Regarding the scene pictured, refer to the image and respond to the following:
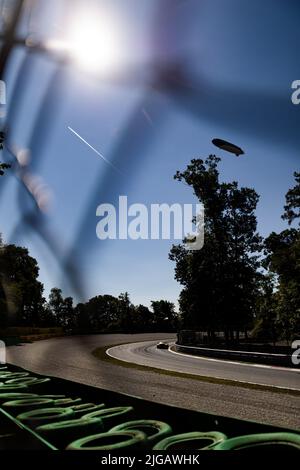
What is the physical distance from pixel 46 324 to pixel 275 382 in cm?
10112

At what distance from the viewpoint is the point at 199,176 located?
1903 inches

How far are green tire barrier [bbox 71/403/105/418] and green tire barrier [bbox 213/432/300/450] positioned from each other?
3653 mm

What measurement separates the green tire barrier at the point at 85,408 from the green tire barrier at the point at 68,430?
3.27 feet

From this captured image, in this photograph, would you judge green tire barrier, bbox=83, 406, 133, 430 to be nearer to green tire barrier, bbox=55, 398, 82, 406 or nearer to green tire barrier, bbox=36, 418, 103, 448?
green tire barrier, bbox=36, 418, 103, 448

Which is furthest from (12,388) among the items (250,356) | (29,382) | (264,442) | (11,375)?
(250,356)

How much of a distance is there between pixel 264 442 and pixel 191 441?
3.87ft

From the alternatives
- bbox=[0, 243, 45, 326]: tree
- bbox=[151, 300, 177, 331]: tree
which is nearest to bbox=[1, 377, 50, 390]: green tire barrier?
bbox=[0, 243, 45, 326]: tree

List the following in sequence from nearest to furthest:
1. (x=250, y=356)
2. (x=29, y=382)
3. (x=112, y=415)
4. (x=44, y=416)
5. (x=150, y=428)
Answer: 1. (x=150, y=428)
2. (x=44, y=416)
3. (x=112, y=415)
4. (x=29, y=382)
5. (x=250, y=356)

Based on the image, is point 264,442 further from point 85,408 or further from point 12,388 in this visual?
point 12,388

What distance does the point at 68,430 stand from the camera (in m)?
7.94

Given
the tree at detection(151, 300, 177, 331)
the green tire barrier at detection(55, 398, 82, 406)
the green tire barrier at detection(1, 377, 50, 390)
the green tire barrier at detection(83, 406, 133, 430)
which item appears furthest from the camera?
the tree at detection(151, 300, 177, 331)

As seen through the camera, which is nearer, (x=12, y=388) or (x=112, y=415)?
(x=112, y=415)

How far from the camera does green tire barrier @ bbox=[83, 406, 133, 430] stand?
8711 mm
